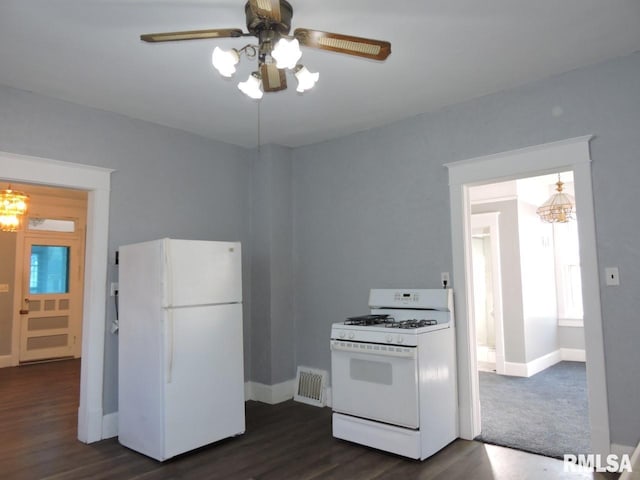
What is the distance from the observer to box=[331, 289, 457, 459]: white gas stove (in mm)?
3111

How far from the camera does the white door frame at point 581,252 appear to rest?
3029mm

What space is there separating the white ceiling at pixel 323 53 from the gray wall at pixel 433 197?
0.62 feet

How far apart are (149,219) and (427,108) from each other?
2.61 meters

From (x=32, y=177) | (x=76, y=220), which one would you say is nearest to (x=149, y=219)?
(x=32, y=177)

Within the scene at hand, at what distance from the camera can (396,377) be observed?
125 inches

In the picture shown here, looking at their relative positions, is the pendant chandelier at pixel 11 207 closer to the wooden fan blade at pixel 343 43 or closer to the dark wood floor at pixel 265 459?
the dark wood floor at pixel 265 459

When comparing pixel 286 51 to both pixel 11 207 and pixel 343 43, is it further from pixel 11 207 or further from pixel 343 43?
pixel 11 207

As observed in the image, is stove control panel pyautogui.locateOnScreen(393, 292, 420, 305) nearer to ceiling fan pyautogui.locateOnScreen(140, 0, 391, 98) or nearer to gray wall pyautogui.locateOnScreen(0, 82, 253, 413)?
gray wall pyautogui.locateOnScreen(0, 82, 253, 413)

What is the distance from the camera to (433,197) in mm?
3891

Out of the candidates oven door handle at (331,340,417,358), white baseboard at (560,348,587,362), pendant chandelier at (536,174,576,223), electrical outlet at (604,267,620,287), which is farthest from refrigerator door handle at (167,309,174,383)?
white baseboard at (560,348,587,362)

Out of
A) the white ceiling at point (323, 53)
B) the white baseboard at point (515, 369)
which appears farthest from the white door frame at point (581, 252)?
the white baseboard at point (515, 369)

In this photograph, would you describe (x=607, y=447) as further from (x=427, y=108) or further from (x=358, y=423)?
(x=427, y=108)

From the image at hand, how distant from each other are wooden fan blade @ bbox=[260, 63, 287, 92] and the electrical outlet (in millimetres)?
2415

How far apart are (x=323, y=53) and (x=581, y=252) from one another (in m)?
2.20
